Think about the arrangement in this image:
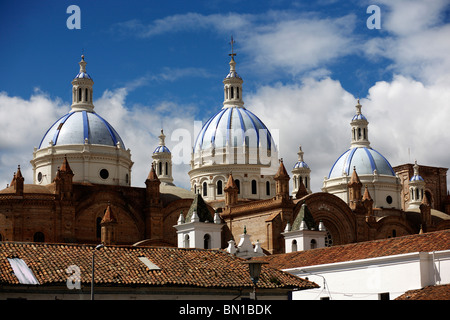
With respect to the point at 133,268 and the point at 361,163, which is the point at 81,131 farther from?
the point at 133,268

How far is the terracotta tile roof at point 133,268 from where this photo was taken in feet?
92.9

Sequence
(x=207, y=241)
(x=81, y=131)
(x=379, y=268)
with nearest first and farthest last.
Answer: (x=379, y=268), (x=207, y=241), (x=81, y=131)

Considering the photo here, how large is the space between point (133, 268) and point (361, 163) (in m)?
50.7

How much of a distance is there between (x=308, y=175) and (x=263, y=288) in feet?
175

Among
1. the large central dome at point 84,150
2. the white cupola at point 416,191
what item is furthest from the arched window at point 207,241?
the white cupola at point 416,191

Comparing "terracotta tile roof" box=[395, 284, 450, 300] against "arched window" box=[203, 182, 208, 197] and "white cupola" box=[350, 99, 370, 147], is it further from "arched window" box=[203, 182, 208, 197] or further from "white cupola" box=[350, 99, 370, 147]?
"white cupola" box=[350, 99, 370, 147]

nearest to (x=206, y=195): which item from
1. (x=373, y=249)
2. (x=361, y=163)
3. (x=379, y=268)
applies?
(x=361, y=163)

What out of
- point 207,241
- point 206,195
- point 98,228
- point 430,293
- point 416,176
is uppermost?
point 416,176

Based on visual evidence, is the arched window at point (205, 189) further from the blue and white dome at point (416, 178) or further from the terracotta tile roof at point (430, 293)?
the terracotta tile roof at point (430, 293)

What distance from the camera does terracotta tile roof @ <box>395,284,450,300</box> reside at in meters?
31.6

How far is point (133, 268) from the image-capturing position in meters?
30.0

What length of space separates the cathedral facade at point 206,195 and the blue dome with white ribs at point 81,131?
0.30ft
